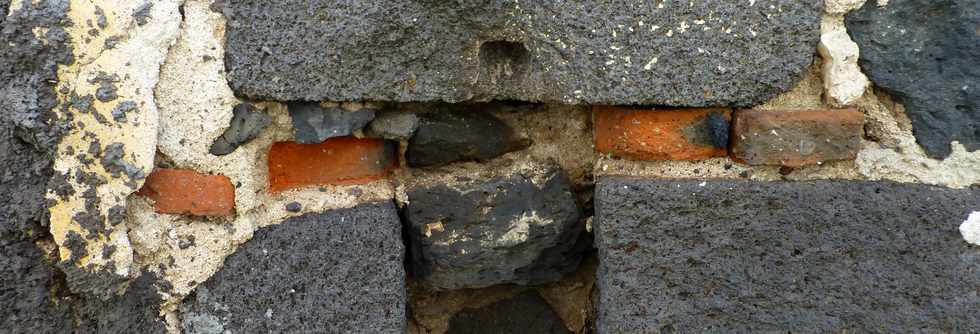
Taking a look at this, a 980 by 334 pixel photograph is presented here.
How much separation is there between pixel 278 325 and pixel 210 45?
0.35 m

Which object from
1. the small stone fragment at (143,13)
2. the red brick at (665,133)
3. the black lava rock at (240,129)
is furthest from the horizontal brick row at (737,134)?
the small stone fragment at (143,13)

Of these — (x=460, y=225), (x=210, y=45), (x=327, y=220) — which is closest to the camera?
(x=210, y=45)

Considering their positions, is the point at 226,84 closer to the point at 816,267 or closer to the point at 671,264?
the point at 671,264

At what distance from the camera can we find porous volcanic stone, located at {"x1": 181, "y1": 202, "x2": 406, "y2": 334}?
0.90 meters

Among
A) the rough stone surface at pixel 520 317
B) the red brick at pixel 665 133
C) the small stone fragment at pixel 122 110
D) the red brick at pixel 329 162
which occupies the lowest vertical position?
the rough stone surface at pixel 520 317

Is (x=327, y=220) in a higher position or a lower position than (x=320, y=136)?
lower

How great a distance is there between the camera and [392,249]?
99cm

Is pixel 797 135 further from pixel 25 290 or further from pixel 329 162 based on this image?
pixel 25 290

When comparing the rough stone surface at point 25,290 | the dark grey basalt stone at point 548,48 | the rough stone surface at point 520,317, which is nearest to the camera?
the rough stone surface at point 25,290

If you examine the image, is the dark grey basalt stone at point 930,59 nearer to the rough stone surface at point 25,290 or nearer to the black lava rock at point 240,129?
the black lava rock at point 240,129

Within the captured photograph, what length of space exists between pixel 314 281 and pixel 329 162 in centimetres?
17

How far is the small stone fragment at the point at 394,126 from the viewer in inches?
38.9

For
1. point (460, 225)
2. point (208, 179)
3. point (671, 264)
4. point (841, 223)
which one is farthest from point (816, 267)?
point (208, 179)

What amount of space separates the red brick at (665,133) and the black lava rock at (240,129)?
468 mm
